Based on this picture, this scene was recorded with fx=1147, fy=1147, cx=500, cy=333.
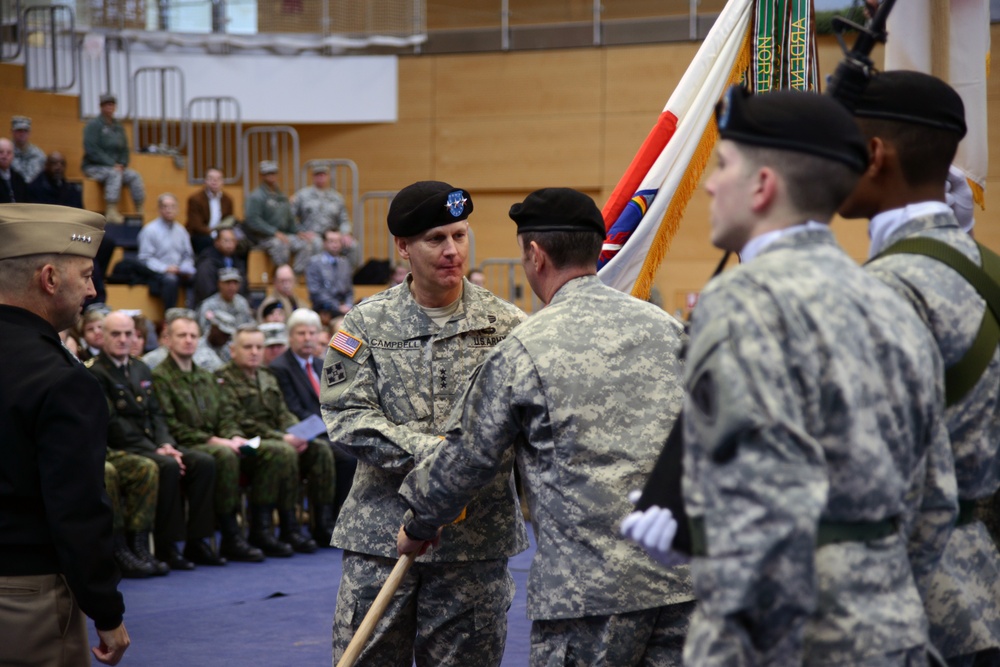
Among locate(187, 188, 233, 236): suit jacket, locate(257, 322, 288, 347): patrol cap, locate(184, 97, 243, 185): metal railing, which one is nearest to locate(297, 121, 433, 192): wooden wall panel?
locate(184, 97, 243, 185): metal railing

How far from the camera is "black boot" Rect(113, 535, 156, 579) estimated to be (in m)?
6.43

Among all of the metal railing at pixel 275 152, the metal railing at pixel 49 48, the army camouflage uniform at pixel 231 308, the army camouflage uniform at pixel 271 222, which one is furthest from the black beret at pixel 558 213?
the metal railing at pixel 275 152

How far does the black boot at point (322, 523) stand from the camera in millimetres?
7645

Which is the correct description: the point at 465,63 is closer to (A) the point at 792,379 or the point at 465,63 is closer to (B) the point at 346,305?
(B) the point at 346,305

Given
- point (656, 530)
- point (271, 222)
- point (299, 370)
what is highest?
point (656, 530)

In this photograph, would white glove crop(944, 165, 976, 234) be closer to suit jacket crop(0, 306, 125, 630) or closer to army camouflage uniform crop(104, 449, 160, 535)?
suit jacket crop(0, 306, 125, 630)

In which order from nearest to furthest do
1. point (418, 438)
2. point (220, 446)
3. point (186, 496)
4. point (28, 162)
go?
point (418, 438), point (186, 496), point (220, 446), point (28, 162)

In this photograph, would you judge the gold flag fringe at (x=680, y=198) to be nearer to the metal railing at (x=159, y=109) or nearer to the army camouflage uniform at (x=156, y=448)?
the army camouflage uniform at (x=156, y=448)

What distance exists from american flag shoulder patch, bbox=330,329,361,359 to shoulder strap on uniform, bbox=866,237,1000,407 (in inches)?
55.5

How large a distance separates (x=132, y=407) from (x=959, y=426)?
18.4 ft

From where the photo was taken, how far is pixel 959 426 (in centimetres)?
203

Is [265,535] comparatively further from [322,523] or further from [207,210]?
[207,210]

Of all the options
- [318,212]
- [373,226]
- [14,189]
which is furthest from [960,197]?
[373,226]

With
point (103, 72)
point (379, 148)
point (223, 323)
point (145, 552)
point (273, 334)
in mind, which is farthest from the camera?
point (379, 148)
